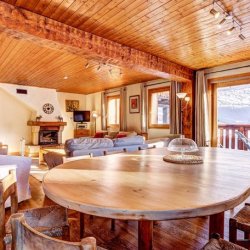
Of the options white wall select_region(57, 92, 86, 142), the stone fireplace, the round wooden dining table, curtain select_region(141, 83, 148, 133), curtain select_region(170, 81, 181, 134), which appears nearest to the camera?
the round wooden dining table

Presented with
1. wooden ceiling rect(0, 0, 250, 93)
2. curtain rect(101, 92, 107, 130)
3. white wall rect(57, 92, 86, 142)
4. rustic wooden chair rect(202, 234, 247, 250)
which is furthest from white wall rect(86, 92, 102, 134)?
rustic wooden chair rect(202, 234, 247, 250)

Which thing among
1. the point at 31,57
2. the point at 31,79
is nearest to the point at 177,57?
the point at 31,57

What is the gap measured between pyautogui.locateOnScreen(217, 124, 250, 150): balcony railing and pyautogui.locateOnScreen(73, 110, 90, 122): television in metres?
5.15

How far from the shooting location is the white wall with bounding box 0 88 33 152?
24.5 ft

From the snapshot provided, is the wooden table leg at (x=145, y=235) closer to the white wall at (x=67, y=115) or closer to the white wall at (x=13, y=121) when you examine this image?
the white wall at (x=13, y=121)

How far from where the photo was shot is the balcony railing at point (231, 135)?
562cm

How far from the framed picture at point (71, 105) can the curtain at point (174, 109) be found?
462cm

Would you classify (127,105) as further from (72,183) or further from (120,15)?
(72,183)

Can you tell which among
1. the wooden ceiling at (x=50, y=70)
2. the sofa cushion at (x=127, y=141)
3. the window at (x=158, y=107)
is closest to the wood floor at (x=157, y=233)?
the sofa cushion at (x=127, y=141)

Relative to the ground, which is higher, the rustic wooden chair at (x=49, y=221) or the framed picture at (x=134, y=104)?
the framed picture at (x=134, y=104)

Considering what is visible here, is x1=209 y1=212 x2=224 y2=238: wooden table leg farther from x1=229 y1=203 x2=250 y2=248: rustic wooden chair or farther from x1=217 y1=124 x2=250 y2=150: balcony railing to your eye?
x1=217 y1=124 x2=250 y2=150: balcony railing

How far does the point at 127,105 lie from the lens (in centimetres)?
761

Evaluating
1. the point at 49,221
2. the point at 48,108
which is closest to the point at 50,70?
the point at 48,108

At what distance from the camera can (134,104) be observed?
24.0 ft
